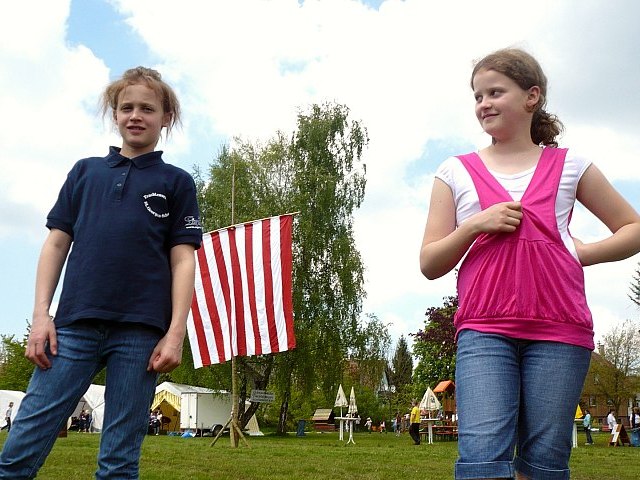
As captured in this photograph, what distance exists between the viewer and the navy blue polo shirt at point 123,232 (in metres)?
2.73

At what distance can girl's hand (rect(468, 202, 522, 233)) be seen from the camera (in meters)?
2.42

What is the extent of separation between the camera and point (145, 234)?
2836 mm

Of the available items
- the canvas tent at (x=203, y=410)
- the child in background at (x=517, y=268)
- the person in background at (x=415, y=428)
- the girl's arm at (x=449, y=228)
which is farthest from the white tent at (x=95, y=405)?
the child in background at (x=517, y=268)

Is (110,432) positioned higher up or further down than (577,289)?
further down

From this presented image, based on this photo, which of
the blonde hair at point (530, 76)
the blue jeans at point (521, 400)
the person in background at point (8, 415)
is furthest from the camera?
the person in background at point (8, 415)

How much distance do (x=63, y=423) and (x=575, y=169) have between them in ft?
6.54

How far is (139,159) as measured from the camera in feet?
9.82

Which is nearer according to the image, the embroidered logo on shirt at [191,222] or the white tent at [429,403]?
the embroidered logo on shirt at [191,222]

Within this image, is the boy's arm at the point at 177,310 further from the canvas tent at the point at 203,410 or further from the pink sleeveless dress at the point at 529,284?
the canvas tent at the point at 203,410

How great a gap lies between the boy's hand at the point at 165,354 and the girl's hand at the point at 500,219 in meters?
1.12

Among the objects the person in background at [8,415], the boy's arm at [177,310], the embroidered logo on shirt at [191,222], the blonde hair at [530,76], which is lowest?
the person in background at [8,415]

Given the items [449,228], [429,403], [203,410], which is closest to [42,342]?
[449,228]

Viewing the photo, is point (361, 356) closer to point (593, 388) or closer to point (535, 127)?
point (535, 127)

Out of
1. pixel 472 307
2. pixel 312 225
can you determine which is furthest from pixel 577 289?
pixel 312 225
